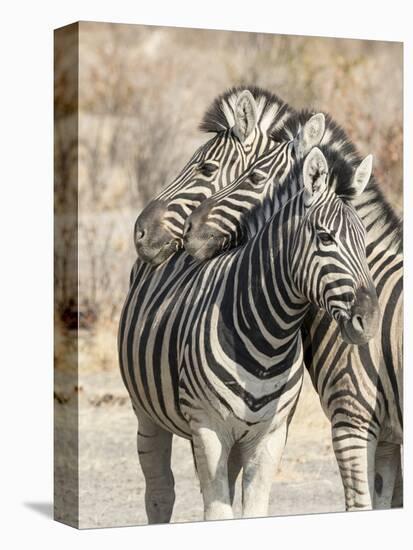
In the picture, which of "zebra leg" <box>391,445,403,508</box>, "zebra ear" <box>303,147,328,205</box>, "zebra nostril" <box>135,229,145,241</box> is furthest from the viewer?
"zebra leg" <box>391,445,403,508</box>

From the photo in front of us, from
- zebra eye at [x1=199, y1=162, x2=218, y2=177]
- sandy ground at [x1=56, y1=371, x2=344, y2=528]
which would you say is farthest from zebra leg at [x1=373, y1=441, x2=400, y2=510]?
zebra eye at [x1=199, y1=162, x2=218, y2=177]

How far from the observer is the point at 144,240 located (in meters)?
9.73

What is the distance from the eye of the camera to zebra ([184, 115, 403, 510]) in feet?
32.2

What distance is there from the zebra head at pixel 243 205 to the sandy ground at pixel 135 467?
1.13m

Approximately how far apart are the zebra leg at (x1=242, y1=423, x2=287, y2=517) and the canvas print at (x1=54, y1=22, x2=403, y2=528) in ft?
0.05

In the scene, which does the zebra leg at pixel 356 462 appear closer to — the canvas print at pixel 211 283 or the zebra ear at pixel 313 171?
the canvas print at pixel 211 283

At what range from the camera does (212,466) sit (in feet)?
31.2

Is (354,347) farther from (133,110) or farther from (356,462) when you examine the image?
(133,110)

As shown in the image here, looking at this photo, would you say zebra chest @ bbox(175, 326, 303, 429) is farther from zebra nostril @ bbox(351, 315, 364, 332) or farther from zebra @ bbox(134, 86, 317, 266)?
zebra @ bbox(134, 86, 317, 266)

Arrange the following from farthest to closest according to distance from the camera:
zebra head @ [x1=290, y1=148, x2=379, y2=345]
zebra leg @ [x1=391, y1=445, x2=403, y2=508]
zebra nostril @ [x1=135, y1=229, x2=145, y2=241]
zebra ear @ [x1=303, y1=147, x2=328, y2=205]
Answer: zebra leg @ [x1=391, y1=445, x2=403, y2=508]
zebra nostril @ [x1=135, y1=229, x2=145, y2=241]
zebra ear @ [x1=303, y1=147, x2=328, y2=205]
zebra head @ [x1=290, y1=148, x2=379, y2=345]

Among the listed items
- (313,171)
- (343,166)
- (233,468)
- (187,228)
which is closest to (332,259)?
(313,171)

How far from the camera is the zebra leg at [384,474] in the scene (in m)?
10.4

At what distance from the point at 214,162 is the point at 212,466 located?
2.12 metres

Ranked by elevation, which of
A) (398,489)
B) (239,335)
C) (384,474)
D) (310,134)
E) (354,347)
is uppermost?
(310,134)
